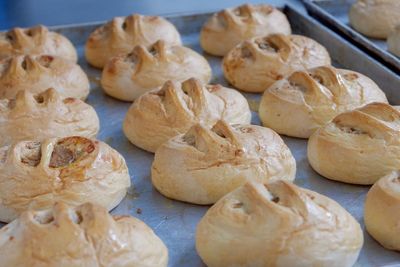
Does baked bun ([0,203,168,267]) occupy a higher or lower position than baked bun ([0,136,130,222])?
higher

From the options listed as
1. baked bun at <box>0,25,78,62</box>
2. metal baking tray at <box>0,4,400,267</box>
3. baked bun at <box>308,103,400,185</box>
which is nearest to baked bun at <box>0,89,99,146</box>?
metal baking tray at <box>0,4,400,267</box>

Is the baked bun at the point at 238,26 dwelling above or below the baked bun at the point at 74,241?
below

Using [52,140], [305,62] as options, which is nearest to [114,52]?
[305,62]

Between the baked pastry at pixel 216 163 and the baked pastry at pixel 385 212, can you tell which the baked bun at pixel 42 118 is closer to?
the baked pastry at pixel 216 163

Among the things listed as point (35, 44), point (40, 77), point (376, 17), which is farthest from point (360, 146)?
point (35, 44)

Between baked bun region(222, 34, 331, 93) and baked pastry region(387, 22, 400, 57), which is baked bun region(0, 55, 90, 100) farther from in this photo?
baked pastry region(387, 22, 400, 57)

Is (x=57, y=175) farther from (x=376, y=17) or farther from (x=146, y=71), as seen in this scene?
(x=376, y=17)

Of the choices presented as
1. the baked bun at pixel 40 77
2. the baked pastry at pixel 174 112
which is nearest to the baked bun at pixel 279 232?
the baked pastry at pixel 174 112
